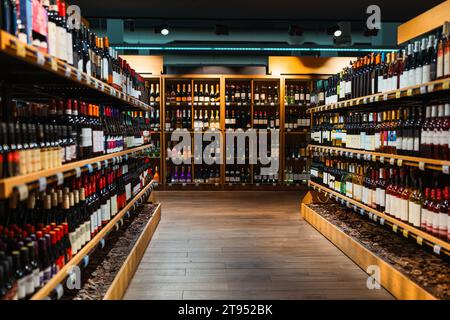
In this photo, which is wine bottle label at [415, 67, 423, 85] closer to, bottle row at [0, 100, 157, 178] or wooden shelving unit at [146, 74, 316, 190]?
bottle row at [0, 100, 157, 178]

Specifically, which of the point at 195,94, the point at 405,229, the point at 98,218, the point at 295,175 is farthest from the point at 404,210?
the point at 195,94

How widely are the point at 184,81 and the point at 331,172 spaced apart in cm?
497

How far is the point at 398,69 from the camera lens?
162 inches

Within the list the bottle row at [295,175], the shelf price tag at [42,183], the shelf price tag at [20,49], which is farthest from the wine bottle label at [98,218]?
the bottle row at [295,175]

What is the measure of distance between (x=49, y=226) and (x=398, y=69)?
3.17 m

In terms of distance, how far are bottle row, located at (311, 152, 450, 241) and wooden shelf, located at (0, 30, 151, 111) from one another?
8.57ft

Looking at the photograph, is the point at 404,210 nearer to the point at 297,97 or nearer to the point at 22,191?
the point at 22,191

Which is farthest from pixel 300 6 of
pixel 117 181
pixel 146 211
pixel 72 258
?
pixel 72 258

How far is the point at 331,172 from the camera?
6039 mm

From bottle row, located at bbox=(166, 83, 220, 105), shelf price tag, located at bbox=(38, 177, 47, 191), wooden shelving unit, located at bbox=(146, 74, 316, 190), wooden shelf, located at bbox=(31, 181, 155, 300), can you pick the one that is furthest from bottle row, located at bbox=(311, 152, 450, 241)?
bottle row, located at bbox=(166, 83, 220, 105)

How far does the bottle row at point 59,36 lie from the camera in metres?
2.29

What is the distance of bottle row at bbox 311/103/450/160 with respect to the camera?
10.8 feet

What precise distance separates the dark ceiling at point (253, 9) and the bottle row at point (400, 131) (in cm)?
286
